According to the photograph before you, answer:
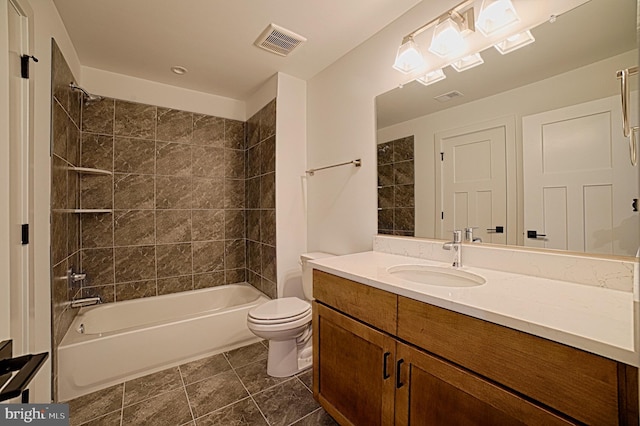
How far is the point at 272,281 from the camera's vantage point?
2.55 m

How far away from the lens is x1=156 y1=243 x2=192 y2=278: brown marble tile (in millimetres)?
2697

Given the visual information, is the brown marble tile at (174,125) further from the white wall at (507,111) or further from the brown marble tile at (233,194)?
the white wall at (507,111)

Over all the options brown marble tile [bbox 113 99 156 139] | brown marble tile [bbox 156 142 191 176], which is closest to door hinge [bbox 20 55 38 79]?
brown marble tile [bbox 113 99 156 139]

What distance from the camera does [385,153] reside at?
1.82 m

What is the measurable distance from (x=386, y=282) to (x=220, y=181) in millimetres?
2448

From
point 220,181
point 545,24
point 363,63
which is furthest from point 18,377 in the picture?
point 220,181

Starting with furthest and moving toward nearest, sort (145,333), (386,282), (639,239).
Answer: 1. (145,333)
2. (386,282)
3. (639,239)

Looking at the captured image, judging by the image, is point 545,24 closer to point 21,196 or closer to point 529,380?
point 529,380

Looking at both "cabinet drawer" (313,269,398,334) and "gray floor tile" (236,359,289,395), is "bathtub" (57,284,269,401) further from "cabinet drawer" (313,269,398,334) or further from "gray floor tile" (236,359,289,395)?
"cabinet drawer" (313,269,398,334)

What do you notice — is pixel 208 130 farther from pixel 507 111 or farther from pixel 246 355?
pixel 507 111

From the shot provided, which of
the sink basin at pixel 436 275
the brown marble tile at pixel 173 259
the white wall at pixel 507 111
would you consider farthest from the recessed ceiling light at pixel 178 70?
the sink basin at pixel 436 275

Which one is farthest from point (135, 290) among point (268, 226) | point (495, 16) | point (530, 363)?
point (495, 16)

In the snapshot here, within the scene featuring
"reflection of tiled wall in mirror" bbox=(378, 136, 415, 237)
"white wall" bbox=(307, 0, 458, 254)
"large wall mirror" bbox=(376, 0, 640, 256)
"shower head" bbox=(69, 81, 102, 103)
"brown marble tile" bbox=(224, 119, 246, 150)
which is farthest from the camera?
"brown marble tile" bbox=(224, 119, 246, 150)

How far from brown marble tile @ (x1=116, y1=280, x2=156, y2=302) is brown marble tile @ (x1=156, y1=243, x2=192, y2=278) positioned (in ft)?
0.42
